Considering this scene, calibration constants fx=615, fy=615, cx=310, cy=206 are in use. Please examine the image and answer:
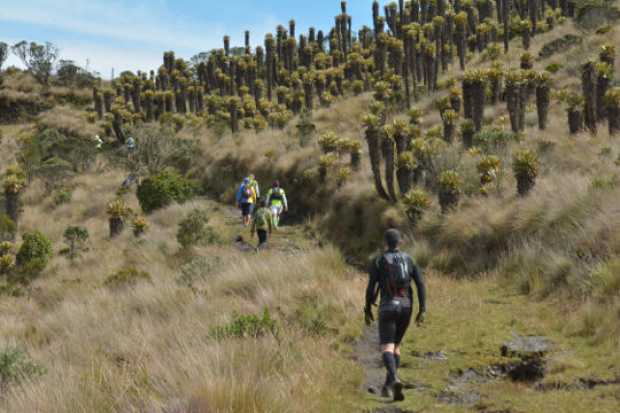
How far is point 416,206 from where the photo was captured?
16.6 meters

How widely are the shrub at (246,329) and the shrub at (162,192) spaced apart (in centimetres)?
1979

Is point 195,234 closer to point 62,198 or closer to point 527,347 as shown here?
point 527,347

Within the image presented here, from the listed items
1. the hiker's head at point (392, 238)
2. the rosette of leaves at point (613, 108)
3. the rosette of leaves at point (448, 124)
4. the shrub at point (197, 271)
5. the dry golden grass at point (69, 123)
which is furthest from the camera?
the dry golden grass at point (69, 123)

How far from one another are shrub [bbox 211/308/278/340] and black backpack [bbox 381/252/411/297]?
1853 millimetres

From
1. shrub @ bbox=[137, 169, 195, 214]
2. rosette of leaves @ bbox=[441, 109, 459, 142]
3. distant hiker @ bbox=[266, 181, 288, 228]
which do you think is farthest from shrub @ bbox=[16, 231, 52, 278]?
rosette of leaves @ bbox=[441, 109, 459, 142]

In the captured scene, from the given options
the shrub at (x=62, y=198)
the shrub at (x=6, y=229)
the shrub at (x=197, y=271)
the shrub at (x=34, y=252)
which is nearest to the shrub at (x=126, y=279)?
the shrub at (x=197, y=271)

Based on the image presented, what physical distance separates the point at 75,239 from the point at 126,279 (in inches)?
404

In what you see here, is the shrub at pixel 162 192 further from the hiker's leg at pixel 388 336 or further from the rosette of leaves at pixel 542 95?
the hiker's leg at pixel 388 336

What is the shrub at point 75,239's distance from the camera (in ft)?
75.9

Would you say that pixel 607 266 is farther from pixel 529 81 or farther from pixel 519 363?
pixel 529 81

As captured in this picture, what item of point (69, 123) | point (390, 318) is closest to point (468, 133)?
point (390, 318)

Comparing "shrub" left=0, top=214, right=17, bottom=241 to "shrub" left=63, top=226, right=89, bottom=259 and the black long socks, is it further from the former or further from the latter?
the black long socks

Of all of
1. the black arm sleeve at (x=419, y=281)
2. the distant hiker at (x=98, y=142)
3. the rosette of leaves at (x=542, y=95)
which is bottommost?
the black arm sleeve at (x=419, y=281)

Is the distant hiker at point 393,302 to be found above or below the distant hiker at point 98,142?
below
